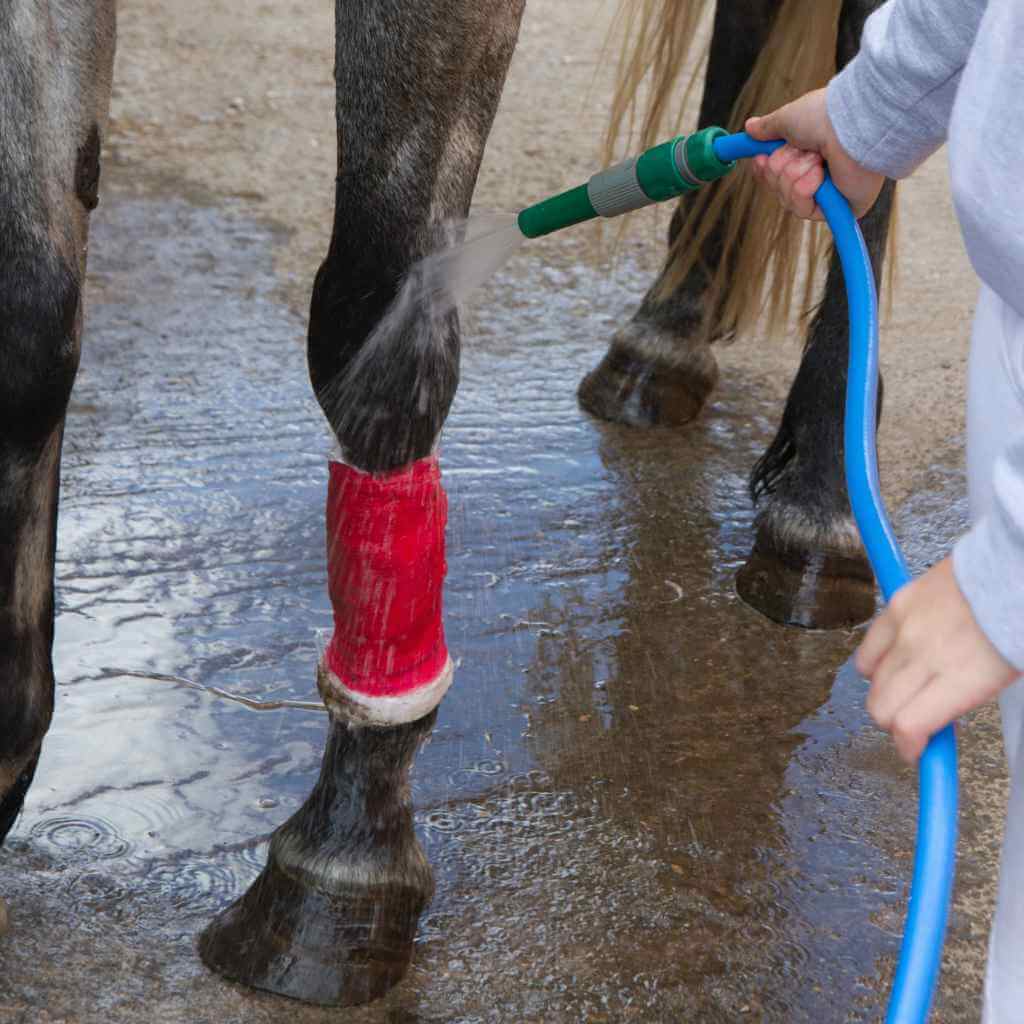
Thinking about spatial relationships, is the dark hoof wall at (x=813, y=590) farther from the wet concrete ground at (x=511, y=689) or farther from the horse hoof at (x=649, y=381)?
the horse hoof at (x=649, y=381)

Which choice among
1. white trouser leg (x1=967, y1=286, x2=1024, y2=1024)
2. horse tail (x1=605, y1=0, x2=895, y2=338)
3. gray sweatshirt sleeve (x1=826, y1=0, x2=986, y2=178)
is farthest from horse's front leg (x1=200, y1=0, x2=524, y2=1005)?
horse tail (x1=605, y1=0, x2=895, y2=338)

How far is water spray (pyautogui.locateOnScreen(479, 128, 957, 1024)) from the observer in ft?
2.43

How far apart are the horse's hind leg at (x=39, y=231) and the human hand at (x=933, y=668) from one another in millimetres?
657

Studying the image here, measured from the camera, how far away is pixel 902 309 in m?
2.81

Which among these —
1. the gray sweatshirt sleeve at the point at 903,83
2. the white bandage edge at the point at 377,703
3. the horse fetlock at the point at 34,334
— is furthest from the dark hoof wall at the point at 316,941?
the gray sweatshirt sleeve at the point at 903,83

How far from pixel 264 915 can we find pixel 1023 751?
71 centimetres

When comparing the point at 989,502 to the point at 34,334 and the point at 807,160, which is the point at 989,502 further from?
the point at 34,334

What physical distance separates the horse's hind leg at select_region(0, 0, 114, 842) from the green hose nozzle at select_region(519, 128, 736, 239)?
13.4 inches

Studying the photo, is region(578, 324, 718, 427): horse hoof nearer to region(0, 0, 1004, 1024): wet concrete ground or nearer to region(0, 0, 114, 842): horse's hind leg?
region(0, 0, 1004, 1024): wet concrete ground

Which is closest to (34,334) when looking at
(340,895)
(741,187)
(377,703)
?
(377,703)

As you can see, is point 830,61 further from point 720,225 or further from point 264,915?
point 264,915

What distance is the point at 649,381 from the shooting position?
90.4 inches

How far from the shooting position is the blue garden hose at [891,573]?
0.74m

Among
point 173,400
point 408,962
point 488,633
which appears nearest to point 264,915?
point 408,962
